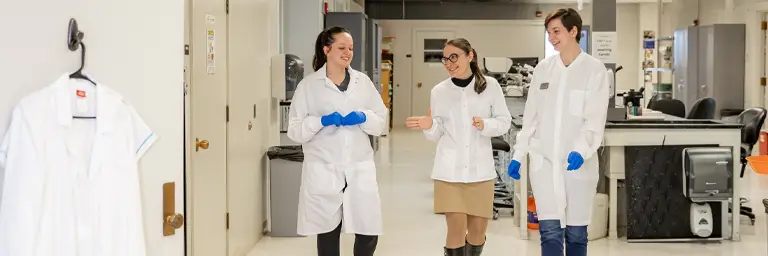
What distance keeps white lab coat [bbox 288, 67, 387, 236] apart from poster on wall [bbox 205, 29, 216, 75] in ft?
2.52

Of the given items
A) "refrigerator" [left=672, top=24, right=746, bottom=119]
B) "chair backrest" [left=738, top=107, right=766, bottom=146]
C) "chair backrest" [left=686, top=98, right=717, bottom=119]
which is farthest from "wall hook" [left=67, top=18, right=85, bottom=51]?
"refrigerator" [left=672, top=24, right=746, bottom=119]

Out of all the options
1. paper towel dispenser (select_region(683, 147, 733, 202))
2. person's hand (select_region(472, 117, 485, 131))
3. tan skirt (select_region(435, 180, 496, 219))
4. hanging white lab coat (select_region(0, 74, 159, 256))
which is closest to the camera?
hanging white lab coat (select_region(0, 74, 159, 256))

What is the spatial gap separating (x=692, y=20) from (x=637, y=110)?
9656mm

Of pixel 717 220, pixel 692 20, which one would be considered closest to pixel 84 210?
pixel 717 220

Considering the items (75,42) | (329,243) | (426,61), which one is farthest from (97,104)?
(426,61)

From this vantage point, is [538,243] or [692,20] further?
[692,20]

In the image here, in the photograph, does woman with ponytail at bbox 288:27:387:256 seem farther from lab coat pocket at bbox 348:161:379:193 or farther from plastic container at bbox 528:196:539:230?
plastic container at bbox 528:196:539:230

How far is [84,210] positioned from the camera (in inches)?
73.8

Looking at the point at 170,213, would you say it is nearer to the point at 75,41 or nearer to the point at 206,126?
the point at 75,41

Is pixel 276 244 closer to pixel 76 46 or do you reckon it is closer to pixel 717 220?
pixel 717 220

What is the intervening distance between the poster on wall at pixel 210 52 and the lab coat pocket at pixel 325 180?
100cm

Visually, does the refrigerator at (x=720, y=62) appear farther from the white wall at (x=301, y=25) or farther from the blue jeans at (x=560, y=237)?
the blue jeans at (x=560, y=237)

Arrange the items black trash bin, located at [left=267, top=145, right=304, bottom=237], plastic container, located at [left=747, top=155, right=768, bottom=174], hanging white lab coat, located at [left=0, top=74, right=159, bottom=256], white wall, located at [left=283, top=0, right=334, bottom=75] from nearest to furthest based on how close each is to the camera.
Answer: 1. hanging white lab coat, located at [left=0, top=74, right=159, bottom=256]
2. plastic container, located at [left=747, top=155, right=768, bottom=174]
3. black trash bin, located at [left=267, top=145, right=304, bottom=237]
4. white wall, located at [left=283, top=0, right=334, bottom=75]

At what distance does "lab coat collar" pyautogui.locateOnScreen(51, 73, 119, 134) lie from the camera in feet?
6.01
